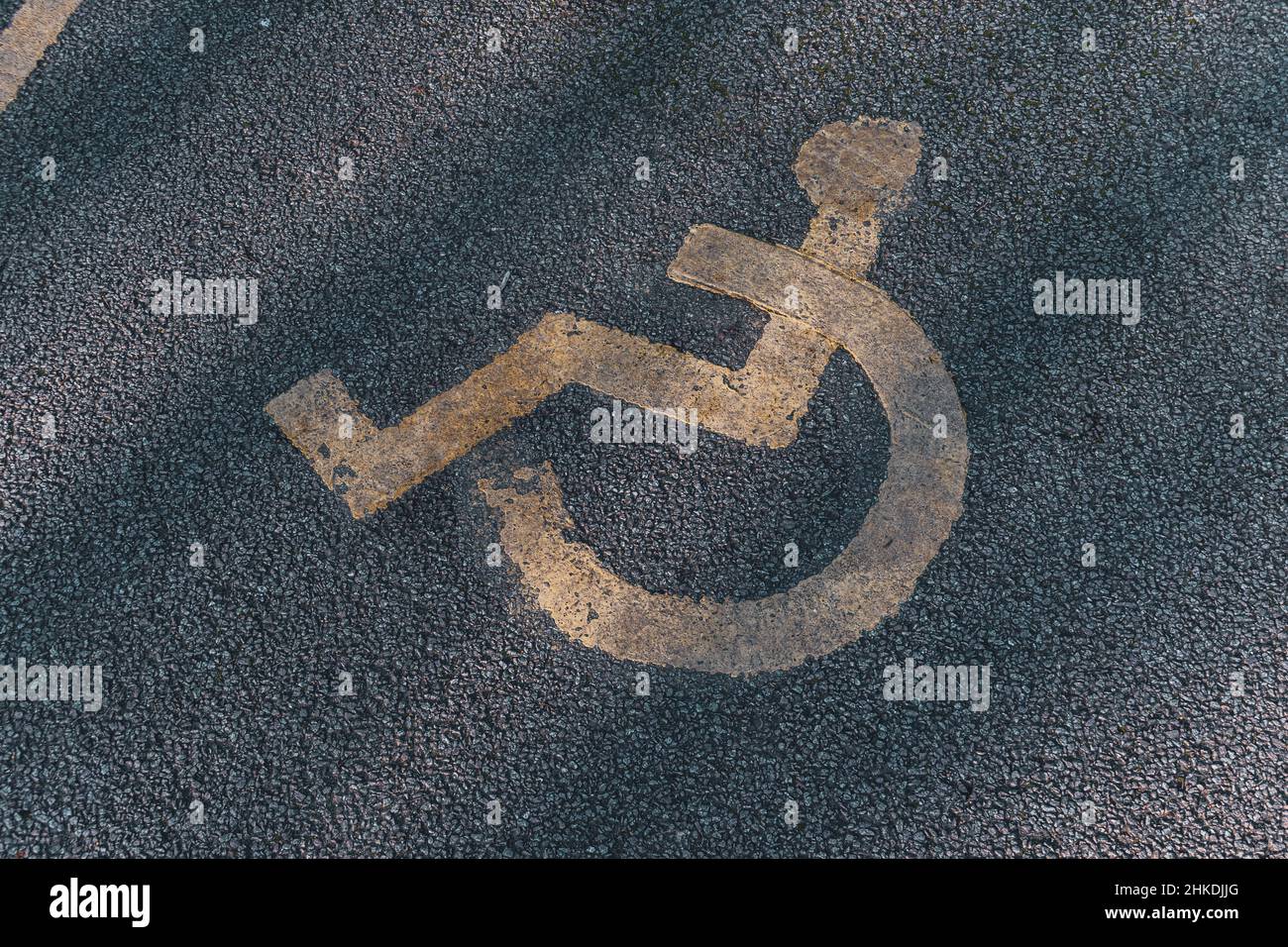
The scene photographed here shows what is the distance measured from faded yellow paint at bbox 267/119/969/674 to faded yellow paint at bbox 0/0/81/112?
1.65m

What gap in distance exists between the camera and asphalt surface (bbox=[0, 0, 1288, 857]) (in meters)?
2.33

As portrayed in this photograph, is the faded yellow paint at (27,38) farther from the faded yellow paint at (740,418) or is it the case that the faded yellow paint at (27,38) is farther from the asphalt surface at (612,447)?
the faded yellow paint at (740,418)

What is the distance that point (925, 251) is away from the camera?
2.99 meters

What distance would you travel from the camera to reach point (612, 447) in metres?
2.73

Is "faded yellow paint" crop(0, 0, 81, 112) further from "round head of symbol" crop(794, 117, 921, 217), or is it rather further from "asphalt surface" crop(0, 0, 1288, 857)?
"round head of symbol" crop(794, 117, 921, 217)

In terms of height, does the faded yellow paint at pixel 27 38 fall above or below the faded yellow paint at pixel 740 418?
above

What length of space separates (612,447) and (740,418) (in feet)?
1.28

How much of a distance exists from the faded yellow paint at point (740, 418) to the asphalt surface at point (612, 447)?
6 centimetres

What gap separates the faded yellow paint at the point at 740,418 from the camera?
2.52 metres

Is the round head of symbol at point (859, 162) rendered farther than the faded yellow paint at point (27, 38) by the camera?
No

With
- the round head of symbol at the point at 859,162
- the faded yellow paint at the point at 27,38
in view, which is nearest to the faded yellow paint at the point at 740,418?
the round head of symbol at the point at 859,162

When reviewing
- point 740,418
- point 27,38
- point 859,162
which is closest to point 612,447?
point 740,418

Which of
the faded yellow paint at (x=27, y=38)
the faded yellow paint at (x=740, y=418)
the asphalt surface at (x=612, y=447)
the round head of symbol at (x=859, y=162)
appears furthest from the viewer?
the faded yellow paint at (x=27, y=38)
